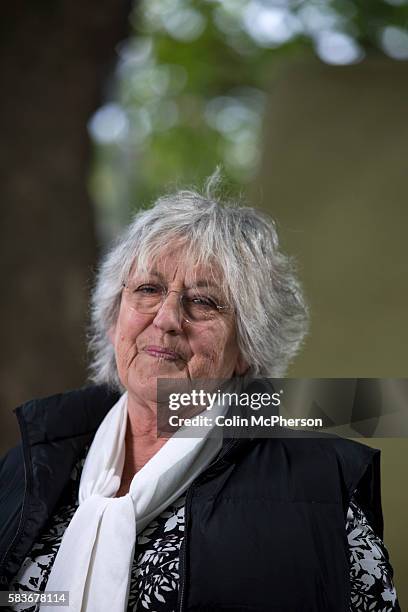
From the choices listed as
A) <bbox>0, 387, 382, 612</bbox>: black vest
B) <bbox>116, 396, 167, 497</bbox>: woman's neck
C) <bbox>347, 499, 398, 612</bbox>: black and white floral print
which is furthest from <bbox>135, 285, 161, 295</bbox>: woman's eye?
<bbox>347, 499, 398, 612</bbox>: black and white floral print

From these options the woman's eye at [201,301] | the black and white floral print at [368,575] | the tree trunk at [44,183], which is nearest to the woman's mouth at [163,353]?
the woman's eye at [201,301]

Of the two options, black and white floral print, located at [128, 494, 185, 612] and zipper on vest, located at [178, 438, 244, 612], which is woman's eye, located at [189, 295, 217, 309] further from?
black and white floral print, located at [128, 494, 185, 612]

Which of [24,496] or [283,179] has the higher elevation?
[283,179]

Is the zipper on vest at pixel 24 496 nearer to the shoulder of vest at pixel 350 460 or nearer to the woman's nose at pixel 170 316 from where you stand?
the woman's nose at pixel 170 316

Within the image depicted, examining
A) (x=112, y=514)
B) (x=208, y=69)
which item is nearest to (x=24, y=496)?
(x=112, y=514)

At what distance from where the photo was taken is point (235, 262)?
5.77 ft

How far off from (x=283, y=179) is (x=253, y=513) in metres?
1.86

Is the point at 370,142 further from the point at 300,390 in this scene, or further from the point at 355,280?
the point at 300,390

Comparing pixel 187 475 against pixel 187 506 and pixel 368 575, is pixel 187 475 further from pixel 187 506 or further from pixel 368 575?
pixel 368 575

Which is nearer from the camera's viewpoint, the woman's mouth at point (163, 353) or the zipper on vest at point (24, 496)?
the zipper on vest at point (24, 496)

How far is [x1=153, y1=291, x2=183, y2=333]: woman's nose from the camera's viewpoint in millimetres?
1691

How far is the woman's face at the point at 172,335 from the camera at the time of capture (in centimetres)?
170

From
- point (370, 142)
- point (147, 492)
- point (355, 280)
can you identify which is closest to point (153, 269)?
point (147, 492)

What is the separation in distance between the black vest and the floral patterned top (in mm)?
41
